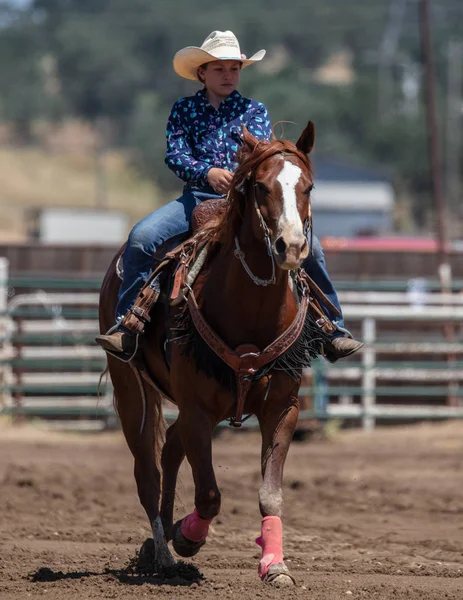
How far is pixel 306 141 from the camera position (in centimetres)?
542

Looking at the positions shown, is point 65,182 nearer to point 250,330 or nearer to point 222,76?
point 222,76

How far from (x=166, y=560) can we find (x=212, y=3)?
153m

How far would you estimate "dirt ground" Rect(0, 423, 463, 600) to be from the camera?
18.7 feet

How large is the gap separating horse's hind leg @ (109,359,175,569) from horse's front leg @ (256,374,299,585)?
46.7 inches

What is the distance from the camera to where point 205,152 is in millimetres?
6164

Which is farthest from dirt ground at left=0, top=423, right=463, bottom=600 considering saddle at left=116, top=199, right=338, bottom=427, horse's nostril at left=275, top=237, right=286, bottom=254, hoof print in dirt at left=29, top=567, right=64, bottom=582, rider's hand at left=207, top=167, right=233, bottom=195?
rider's hand at left=207, top=167, right=233, bottom=195

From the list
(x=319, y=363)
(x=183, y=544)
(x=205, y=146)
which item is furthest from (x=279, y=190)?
(x=319, y=363)

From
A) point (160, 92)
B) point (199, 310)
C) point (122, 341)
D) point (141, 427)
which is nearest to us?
point (199, 310)

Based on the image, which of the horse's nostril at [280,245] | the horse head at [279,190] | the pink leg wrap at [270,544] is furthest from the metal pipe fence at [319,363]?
the horse's nostril at [280,245]

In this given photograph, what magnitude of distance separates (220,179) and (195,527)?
176 cm

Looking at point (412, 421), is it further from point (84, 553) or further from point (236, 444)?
point (84, 553)

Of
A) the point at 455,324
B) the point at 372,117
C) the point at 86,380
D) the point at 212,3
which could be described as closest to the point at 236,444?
the point at 86,380

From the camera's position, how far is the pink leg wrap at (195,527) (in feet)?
18.9

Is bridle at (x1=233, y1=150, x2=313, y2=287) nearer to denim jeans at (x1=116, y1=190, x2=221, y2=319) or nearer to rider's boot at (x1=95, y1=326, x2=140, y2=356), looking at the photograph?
denim jeans at (x1=116, y1=190, x2=221, y2=319)
